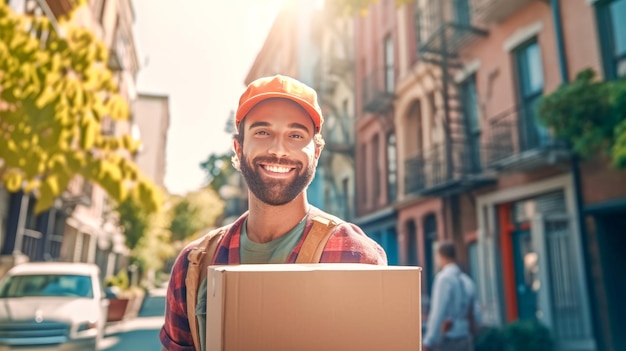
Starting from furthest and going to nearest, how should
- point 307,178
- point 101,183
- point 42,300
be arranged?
point 42,300, point 101,183, point 307,178

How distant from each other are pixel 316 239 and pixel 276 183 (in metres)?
0.25

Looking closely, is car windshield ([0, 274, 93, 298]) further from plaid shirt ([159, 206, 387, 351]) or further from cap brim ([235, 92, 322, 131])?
cap brim ([235, 92, 322, 131])

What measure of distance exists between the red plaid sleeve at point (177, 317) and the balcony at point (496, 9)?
33.9ft

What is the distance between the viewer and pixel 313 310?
1.39 metres

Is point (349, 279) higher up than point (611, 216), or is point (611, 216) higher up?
point (611, 216)

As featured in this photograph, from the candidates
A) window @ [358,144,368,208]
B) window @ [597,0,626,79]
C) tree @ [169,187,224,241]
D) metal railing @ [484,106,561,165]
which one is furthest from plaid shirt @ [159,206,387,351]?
tree @ [169,187,224,241]

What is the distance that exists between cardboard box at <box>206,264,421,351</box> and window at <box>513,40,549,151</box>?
905 cm

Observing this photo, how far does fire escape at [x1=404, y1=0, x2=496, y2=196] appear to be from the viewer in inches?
467

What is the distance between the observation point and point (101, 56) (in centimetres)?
713

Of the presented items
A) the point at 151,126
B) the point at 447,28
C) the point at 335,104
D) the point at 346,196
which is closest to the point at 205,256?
the point at 447,28

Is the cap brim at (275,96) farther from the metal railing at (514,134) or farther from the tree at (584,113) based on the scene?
the metal railing at (514,134)

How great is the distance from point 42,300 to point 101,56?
159 inches

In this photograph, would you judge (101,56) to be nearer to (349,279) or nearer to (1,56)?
(1,56)

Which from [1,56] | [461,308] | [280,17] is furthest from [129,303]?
[280,17]
